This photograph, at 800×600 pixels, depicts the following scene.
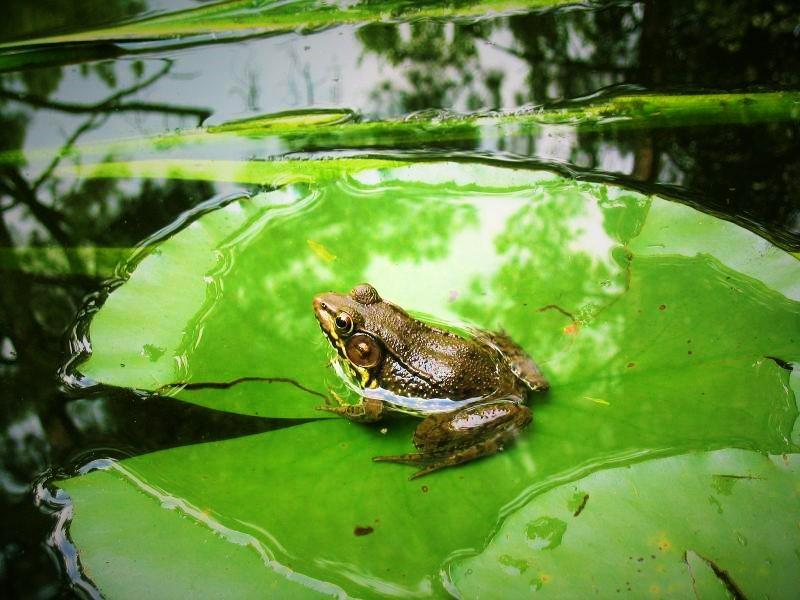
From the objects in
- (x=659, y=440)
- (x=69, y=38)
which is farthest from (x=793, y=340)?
(x=69, y=38)

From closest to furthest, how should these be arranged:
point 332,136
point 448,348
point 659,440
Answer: point 659,440 < point 448,348 < point 332,136

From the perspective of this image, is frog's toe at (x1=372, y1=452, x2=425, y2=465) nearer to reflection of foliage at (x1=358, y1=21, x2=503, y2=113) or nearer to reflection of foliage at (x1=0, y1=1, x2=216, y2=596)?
reflection of foliage at (x1=0, y1=1, x2=216, y2=596)

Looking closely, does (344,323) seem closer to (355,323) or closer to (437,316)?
(355,323)

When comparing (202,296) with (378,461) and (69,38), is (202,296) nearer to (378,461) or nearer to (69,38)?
(378,461)

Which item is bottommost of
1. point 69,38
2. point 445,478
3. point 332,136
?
point 445,478

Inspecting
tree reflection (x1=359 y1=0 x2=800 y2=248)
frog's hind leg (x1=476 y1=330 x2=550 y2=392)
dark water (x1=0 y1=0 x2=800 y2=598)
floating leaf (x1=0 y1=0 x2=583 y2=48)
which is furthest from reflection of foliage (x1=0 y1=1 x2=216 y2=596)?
tree reflection (x1=359 y1=0 x2=800 y2=248)

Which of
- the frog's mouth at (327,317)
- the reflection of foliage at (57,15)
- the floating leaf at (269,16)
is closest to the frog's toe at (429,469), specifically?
the frog's mouth at (327,317)

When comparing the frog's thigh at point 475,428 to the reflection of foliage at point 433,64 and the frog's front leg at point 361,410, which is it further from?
the reflection of foliage at point 433,64
